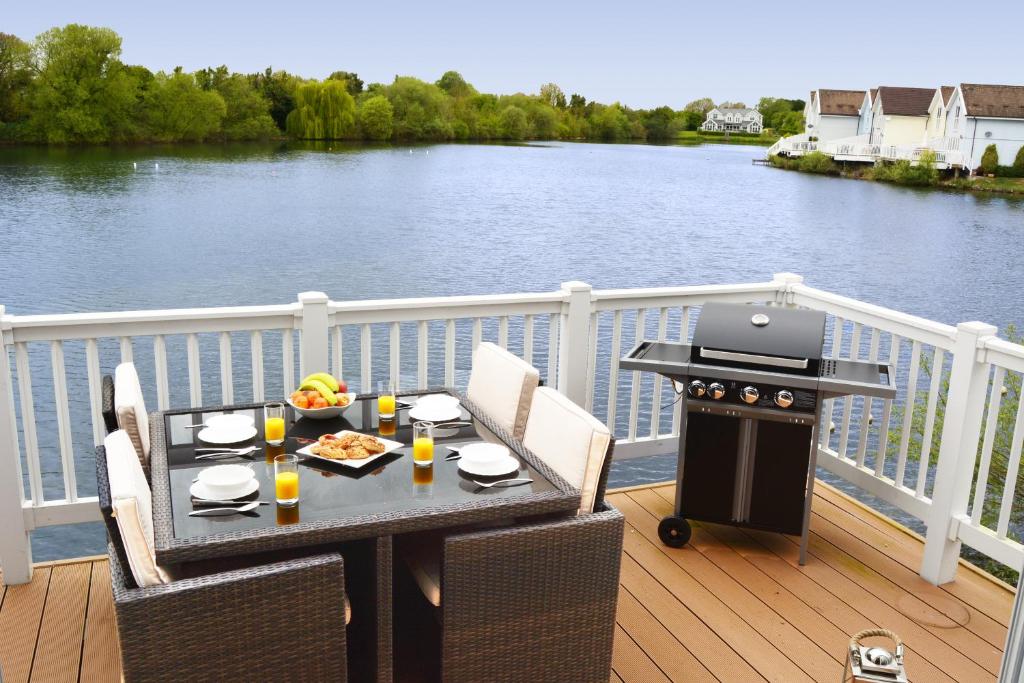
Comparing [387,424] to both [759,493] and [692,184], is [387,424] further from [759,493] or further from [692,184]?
[692,184]

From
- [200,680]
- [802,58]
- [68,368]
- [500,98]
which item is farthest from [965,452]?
[500,98]

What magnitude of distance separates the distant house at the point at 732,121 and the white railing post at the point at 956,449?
114ft

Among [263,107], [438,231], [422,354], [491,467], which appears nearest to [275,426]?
[491,467]

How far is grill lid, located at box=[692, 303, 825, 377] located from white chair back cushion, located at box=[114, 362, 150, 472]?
2.06 metres

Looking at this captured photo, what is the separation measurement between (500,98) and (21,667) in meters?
35.0

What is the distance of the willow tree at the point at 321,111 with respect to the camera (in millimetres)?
35062

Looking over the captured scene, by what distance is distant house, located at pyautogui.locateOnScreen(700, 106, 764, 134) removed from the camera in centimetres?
3674

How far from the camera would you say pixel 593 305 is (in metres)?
4.08

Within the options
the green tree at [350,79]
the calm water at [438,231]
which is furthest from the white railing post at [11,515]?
the green tree at [350,79]

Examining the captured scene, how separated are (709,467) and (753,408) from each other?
33 cm

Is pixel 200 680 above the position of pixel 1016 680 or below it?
below

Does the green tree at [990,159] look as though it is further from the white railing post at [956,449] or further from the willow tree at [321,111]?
the willow tree at [321,111]

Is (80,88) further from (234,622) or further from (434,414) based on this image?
(234,622)

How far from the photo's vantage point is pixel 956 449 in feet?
11.1
